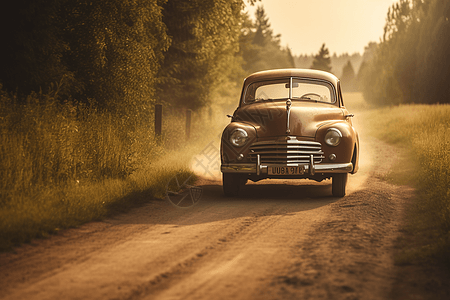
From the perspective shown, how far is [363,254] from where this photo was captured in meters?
4.45

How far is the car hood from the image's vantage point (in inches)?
298

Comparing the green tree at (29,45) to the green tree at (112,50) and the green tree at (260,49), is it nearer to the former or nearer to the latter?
the green tree at (112,50)

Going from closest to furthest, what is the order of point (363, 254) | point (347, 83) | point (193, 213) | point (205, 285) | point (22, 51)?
point (205, 285) → point (363, 254) → point (193, 213) → point (22, 51) → point (347, 83)

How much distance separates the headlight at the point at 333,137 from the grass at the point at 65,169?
292 cm

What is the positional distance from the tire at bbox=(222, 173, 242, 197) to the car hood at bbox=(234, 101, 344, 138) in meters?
0.87

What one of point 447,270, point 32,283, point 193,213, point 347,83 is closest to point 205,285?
point 32,283

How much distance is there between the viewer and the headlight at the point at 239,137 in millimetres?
7562

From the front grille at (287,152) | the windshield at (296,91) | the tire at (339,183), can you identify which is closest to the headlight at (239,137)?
the front grille at (287,152)

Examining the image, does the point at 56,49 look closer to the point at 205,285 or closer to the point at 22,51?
the point at 22,51

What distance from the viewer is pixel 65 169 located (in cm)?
746

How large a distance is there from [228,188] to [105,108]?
14.8ft

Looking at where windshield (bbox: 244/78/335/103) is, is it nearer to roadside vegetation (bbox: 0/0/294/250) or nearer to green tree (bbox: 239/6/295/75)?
roadside vegetation (bbox: 0/0/294/250)

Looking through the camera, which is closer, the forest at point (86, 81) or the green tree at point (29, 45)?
the forest at point (86, 81)

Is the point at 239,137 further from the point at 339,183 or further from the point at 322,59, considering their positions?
the point at 322,59
